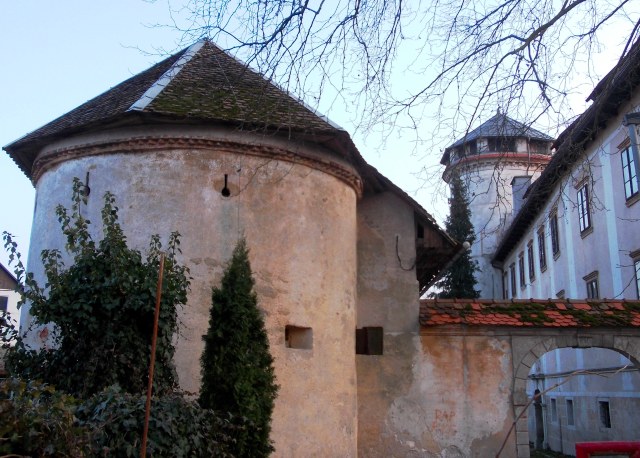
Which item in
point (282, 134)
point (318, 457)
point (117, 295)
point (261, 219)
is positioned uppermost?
→ point (282, 134)

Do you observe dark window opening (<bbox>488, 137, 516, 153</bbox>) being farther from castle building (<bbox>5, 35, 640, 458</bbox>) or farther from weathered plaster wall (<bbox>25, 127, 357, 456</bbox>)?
weathered plaster wall (<bbox>25, 127, 357, 456</bbox>)

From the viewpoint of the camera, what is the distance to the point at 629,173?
16.9 meters

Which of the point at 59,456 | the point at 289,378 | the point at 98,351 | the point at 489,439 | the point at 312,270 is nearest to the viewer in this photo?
the point at 59,456

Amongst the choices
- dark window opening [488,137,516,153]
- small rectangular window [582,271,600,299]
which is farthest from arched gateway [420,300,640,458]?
small rectangular window [582,271,600,299]

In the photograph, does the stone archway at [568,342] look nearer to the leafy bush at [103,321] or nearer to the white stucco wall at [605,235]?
the white stucco wall at [605,235]

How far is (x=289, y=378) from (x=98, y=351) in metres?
3.31

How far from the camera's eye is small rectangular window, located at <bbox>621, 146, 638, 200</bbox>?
1662 cm

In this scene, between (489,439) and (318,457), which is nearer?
(318,457)

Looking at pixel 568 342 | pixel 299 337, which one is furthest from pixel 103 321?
pixel 568 342

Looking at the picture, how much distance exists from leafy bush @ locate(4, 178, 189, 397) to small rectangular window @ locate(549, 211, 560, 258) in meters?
19.0

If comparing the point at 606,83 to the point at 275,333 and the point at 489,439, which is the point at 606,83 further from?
the point at 489,439

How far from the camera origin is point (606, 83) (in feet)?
21.4

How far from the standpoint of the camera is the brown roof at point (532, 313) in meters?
12.8

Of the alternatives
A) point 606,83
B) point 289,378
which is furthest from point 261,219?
point 606,83
